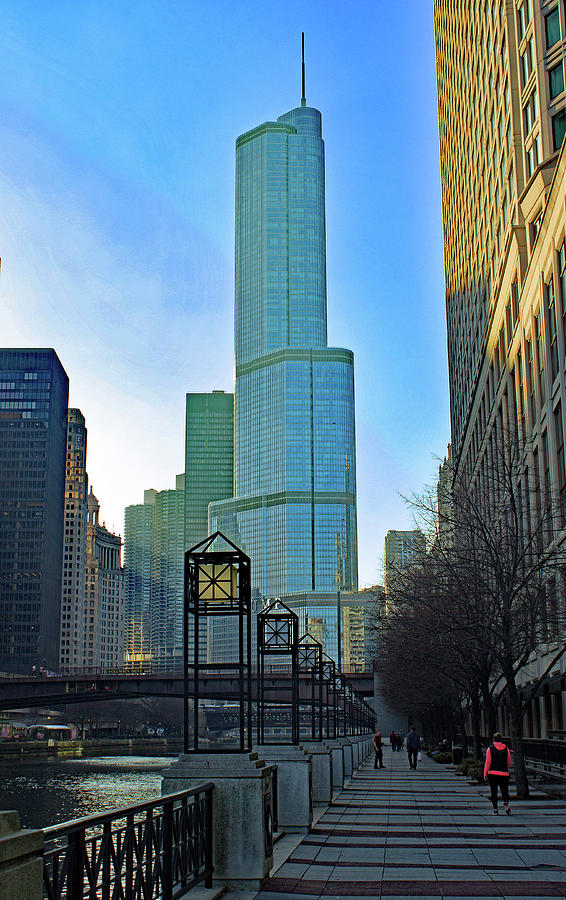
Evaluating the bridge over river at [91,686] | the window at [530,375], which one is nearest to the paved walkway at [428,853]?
the window at [530,375]

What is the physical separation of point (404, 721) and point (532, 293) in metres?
74.9

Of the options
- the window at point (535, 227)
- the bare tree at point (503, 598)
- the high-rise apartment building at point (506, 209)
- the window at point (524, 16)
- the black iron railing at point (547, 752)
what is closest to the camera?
the bare tree at point (503, 598)

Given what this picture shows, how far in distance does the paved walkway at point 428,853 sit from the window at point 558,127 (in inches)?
1239

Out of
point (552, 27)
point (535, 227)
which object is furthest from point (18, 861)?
point (552, 27)

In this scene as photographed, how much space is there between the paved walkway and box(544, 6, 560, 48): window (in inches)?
1400

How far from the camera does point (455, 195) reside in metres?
94.7

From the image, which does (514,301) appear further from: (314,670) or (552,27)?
(314,670)

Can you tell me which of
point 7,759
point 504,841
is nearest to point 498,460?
point 504,841

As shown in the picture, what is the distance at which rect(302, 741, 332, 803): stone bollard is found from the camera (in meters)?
21.7

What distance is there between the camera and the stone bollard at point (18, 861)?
5000mm

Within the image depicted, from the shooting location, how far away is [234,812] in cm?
1145

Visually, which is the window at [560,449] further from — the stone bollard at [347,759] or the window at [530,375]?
the stone bollard at [347,759]

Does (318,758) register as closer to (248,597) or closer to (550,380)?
(248,597)

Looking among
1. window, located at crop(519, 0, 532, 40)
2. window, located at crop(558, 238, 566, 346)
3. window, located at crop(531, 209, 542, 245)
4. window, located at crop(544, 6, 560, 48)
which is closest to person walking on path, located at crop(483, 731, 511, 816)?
window, located at crop(558, 238, 566, 346)
